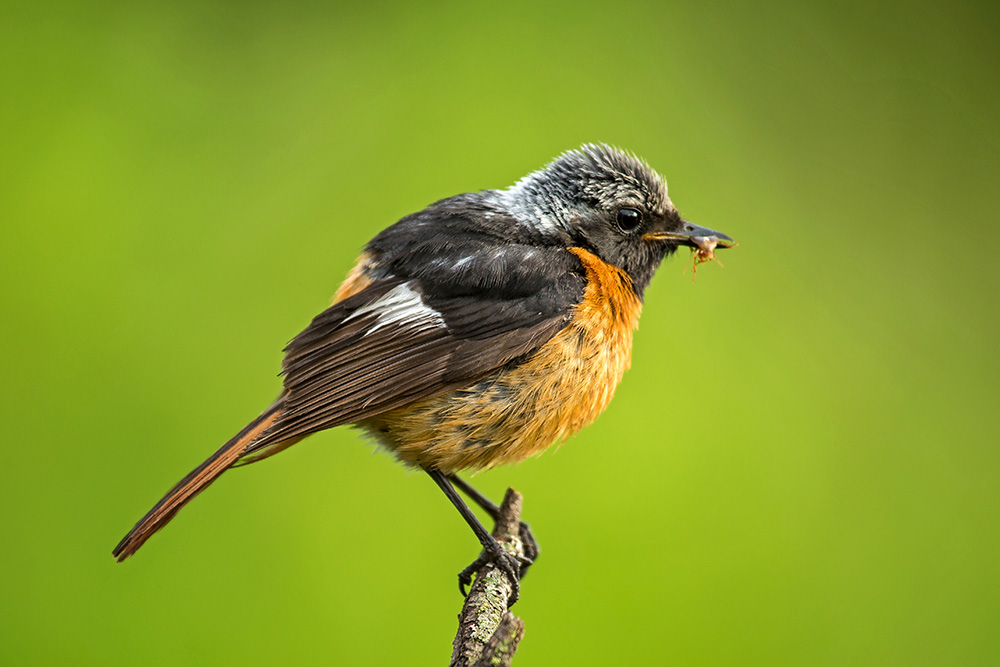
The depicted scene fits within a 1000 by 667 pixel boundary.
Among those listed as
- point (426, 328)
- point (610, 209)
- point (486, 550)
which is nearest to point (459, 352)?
point (426, 328)

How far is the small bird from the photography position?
2.74 m

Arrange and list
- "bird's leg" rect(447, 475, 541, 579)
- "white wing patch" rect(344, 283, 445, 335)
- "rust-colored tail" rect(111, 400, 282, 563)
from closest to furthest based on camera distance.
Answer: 1. "rust-colored tail" rect(111, 400, 282, 563)
2. "white wing patch" rect(344, 283, 445, 335)
3. "bird's leg" rect(447, 475, 541, 579)

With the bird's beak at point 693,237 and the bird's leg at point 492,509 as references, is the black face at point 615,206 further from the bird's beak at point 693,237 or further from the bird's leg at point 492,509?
the bird's leg at point 492,509

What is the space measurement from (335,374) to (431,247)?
1.60 ft

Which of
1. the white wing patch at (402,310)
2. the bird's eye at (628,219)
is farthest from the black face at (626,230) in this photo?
the white wing patch at (402,310)

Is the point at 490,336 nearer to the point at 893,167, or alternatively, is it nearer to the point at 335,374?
the point at 335,374

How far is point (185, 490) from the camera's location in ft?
8.53

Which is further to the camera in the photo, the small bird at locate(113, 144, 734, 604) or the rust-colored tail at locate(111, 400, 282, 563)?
the small bird at locate(113, 144, 734, 604)

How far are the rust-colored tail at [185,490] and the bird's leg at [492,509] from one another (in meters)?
0.86

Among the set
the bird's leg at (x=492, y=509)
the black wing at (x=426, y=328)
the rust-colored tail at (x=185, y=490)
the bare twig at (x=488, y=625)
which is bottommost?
the bare twig at (x=488, y=625)

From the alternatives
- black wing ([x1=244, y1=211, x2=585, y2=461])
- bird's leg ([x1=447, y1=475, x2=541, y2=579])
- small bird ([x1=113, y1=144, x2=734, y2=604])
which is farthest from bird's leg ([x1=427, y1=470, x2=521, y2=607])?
black wing ([x1=244, y1=211, x2=585, y2=461])

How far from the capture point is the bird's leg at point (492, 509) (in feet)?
11.2

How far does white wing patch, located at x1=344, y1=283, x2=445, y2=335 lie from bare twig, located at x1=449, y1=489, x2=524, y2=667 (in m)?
0.73

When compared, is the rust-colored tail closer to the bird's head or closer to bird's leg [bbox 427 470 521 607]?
bird's leg [bbox 427 470 521 607]
